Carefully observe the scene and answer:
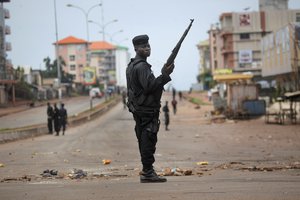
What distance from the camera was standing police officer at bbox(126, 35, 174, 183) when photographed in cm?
726

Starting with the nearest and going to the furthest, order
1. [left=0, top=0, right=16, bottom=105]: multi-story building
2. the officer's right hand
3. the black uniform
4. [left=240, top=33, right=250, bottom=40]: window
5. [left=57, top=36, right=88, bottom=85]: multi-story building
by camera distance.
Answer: the officer's right hand, the black uniform, [left=0, top=0, right=16, bottom=105]: multi-story building, [left=240, top=33, right=250, bottom=40]: window, [left=57, top=36, right=88, bottom=85]: multi-story building

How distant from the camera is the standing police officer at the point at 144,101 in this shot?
23.8 feet

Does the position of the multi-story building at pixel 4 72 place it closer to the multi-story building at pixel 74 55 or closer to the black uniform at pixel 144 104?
the black uniform at pixel 144 104

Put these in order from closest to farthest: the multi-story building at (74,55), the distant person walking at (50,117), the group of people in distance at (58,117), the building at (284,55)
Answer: the group of people in distance at (58,117), the distant person walking at (50,117), the building at (284,55), the multi-story building at (74,55)

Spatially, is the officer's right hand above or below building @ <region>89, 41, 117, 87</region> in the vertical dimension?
below

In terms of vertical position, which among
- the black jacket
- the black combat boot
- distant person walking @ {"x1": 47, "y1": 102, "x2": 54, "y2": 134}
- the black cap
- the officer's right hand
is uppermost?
the black cap

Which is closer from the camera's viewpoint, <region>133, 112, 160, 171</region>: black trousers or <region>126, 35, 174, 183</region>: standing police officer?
<region>126, 35, 174, 183</region>: standing police officer

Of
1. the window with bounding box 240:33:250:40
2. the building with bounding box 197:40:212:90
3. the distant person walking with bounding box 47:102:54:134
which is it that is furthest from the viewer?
the building with bounding box 197:40:212:90

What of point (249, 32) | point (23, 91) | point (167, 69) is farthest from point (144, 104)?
point (249, 32)

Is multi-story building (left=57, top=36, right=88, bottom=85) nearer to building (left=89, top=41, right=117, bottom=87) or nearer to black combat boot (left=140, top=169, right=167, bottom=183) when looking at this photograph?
building (left=89, top=41, right=117, bottom=87)

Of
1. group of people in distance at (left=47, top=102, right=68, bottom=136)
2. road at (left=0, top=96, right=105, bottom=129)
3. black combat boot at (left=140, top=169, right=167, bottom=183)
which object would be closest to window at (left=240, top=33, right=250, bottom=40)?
road at (left=0, top=96, right=105, bottom=129)

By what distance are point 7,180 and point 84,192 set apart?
9.31 feet

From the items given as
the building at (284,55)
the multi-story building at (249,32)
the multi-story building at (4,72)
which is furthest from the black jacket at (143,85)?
the multi-story building at (249,32)

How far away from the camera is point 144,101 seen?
24.0 feet
